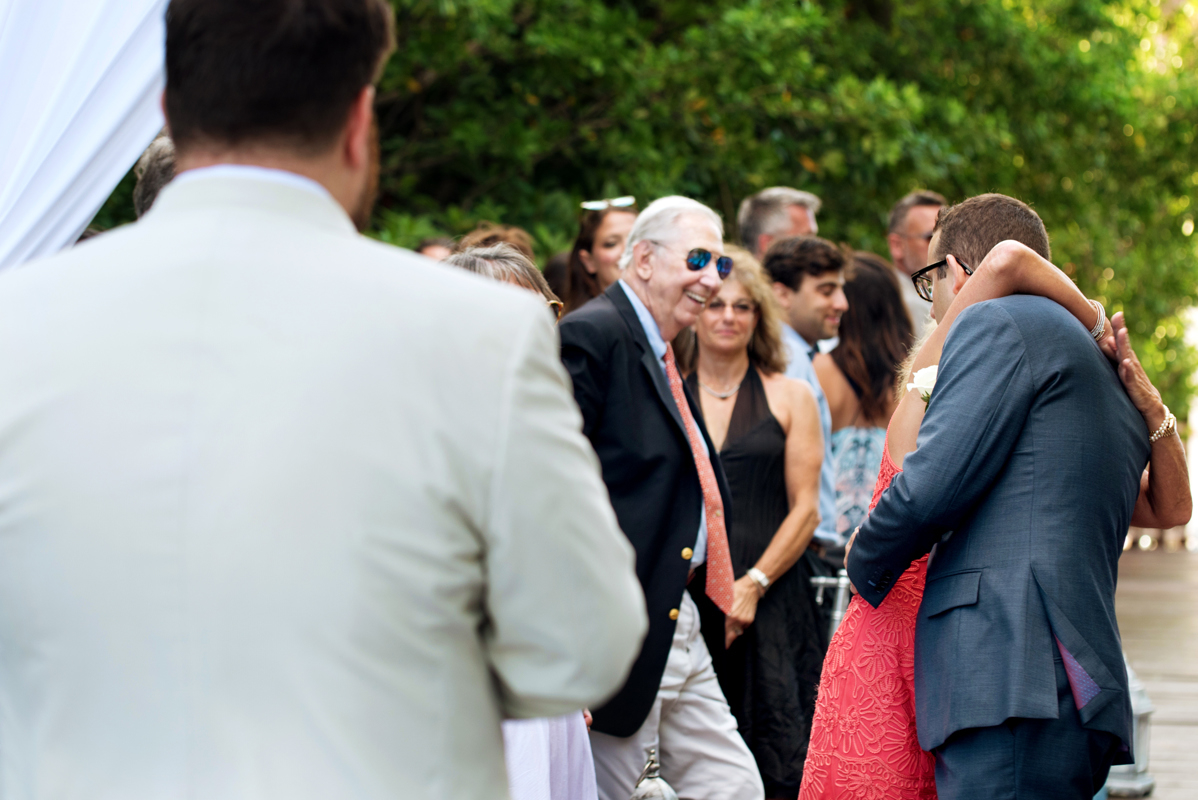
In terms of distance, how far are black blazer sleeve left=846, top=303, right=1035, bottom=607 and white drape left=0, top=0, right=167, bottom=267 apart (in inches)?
72.1

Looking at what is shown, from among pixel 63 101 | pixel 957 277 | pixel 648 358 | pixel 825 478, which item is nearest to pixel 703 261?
pixel 648 358

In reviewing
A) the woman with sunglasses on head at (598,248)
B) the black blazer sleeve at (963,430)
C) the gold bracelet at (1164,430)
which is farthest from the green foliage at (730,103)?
the gold bracelet at (1164,430)

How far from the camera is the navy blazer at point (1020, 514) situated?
2516mm

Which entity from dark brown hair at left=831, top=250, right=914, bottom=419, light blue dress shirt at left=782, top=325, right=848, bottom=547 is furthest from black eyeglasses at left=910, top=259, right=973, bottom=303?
dark brown hair at left=831, top=250, right=914, bottom=419

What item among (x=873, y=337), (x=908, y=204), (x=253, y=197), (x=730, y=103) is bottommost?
(x=873, y=337)

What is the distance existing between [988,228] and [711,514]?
1283 mm

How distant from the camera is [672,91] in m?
7.24

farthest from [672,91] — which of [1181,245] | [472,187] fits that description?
[1181,245]

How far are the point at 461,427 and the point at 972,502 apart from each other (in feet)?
5.34

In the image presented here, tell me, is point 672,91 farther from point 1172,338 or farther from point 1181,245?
point 1172,338

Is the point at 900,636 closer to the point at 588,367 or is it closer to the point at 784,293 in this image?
the point at 588,367

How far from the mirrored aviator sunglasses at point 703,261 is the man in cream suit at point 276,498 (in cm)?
261

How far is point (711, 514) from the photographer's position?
3.81m

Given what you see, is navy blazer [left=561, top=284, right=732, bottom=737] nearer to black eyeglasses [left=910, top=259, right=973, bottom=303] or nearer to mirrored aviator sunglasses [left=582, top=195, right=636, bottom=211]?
black eyeglasses [left=910, top=259, right=973, bottom=303]
